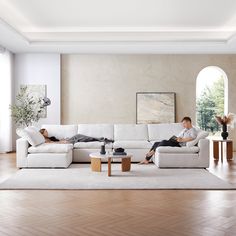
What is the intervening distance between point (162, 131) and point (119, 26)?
8.36 feet

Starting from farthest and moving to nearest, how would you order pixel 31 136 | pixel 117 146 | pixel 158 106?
pixel 158 106
pixel 117 146
pixel 31 136

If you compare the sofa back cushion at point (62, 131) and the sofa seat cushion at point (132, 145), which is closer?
the sofa seat cushion at point (132, 145)

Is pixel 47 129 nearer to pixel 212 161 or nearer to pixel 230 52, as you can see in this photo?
pixel 212 161

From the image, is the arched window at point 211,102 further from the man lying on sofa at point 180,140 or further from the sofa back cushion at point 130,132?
the man lying on sofa at point 180,140

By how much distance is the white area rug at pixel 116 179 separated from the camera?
19.5 ft

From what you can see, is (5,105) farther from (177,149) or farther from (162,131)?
(177,149)

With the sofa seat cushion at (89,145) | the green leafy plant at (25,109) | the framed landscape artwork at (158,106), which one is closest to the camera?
the sofa seat cushion at (89,145)

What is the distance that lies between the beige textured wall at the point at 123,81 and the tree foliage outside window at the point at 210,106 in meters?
1.55

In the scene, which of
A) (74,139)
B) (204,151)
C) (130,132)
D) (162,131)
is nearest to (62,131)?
(74,139)

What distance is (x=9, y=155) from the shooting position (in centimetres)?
999

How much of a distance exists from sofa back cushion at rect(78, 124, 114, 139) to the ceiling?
6.51ft

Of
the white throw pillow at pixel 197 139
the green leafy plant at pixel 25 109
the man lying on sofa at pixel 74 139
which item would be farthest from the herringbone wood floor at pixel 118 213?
the green leafy plant at pixel 25 109

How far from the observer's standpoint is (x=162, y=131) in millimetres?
9109

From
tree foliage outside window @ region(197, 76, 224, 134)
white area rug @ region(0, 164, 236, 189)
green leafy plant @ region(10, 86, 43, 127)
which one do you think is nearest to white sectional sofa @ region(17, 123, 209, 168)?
white area rug @ region(0, 164, 236, 189)
